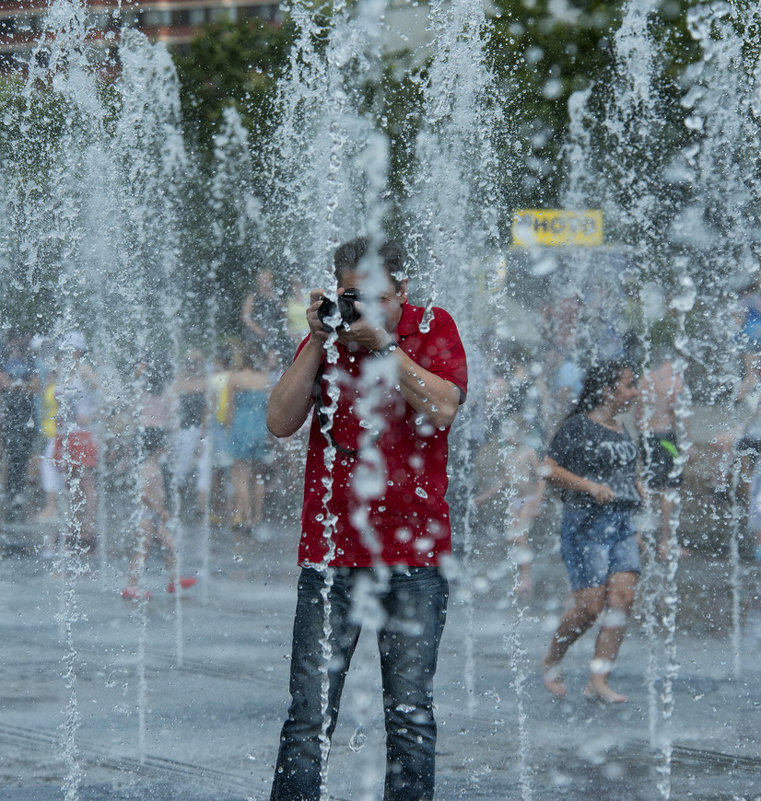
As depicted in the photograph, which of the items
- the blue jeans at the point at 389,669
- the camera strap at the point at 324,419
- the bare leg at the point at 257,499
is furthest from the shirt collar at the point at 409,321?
the bare leg at the point at 257,499

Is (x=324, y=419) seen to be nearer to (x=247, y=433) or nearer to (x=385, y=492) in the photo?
(x=385, y=492)

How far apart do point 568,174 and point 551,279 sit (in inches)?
92.3

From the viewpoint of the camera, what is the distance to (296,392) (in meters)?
2.83

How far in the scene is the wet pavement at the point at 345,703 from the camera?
3.65 metres

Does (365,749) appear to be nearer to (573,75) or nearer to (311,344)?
(311,344)

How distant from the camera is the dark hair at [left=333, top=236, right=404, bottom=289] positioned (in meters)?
2.78

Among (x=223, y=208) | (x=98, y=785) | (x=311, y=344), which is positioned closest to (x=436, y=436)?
(x=311, y=344)

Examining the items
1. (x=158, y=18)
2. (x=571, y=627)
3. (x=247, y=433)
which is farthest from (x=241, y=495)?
(x=158, y=18)

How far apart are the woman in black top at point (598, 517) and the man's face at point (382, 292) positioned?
1.99 metres

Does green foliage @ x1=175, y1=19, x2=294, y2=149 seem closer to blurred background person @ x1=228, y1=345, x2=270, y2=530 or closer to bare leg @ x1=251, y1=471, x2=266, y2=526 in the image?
blurred background person @ x1=228, y1=345, x2=270, y2=530

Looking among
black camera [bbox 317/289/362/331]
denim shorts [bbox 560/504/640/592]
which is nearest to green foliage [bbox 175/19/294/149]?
denim shorts [bbox 560/504/640/592]

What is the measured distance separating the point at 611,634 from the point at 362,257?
232 cm

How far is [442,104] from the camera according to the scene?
1198cm

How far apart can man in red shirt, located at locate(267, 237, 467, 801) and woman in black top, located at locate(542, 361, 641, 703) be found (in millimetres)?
1907
